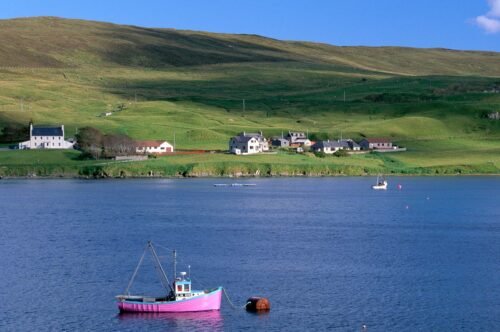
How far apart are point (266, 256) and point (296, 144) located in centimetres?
9122

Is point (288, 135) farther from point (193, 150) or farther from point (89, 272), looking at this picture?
point (89, 272)

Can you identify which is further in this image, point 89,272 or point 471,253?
point 471,253

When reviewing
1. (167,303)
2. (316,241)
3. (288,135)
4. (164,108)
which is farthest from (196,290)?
(164,108)

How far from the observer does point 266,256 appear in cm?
5869

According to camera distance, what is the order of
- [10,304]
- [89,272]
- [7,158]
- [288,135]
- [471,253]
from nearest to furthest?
[10,304] → [89,272] → [471,253] → [7,158] → [288,135]

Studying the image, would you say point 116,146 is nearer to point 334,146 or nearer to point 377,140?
point 334,146

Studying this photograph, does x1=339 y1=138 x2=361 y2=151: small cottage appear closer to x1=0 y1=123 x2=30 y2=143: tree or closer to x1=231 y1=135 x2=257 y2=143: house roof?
x1=231 y1=135 x2=257 y2=143: house roof

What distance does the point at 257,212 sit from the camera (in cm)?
8344

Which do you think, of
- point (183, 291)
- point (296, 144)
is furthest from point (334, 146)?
point (183, 291)

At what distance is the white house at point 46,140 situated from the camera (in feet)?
452

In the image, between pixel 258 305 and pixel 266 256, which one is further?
pixel 266 256

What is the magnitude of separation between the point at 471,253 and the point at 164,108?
12419cm

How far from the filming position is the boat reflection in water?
4294cm

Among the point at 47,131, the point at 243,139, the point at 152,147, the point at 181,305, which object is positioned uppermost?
the point at 47,131
